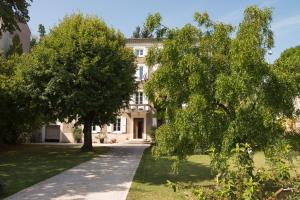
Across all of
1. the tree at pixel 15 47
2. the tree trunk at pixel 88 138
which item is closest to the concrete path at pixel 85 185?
the tree trunk at pixel 88 138

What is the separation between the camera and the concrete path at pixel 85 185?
37.7 feet

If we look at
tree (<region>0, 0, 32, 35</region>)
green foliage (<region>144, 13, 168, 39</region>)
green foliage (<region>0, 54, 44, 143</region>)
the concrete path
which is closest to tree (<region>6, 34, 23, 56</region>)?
green foliage (<region>0, 54, 44, 143</region>)

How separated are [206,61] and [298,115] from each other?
309 cm

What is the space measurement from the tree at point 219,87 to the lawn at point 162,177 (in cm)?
129

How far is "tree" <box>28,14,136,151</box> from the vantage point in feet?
85.5

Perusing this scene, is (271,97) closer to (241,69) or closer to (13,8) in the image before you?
(241,69)

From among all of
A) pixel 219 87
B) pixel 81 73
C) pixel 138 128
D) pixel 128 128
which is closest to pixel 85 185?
pixel 219 87

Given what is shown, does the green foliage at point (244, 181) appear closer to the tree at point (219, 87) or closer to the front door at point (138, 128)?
the tree at point (219, 87)

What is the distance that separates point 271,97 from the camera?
11336mm

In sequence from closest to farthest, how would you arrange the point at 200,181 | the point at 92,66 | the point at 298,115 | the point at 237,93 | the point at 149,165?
the point at 237,93 < the point at 298,115 < the point at 200,181 < the point at 149,165 < the point at 92,66

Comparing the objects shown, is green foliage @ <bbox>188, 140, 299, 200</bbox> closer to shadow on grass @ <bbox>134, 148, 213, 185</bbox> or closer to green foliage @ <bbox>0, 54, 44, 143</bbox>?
shadow on grass @ <bbox>134, 148, 213, 185</bbox>

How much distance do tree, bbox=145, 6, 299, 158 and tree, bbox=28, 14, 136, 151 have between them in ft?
45.2

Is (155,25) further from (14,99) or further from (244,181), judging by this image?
(14,99)

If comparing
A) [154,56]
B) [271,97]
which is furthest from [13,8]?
[271,97]
